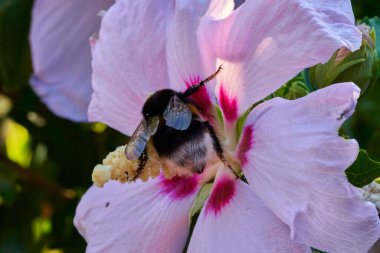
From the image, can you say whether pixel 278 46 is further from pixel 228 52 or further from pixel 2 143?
pixel 2 143

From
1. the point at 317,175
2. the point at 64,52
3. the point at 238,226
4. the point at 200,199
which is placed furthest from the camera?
the point at 64,52

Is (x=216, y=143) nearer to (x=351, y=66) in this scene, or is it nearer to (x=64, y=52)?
(x=351, y=66)

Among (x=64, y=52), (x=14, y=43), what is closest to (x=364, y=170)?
(x=64, y=52)

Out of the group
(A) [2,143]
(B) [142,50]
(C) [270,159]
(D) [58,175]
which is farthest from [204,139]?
(A) [2,143]

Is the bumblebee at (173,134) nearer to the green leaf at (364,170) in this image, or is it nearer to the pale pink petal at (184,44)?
the pale pink petal at (184,44)

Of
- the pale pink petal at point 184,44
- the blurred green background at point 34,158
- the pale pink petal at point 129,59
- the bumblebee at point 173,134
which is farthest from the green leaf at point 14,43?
the bumblebee at point 173,134

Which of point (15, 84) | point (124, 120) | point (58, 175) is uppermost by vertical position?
point (124, 120)
